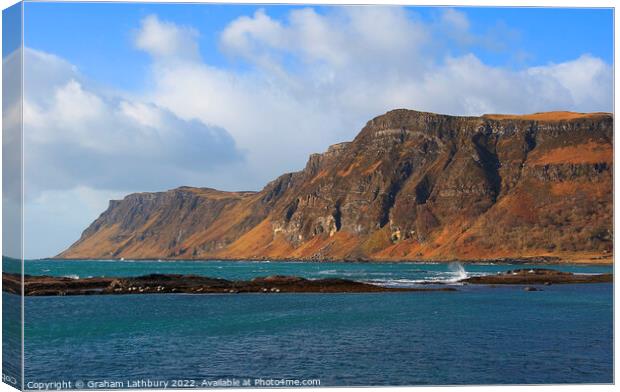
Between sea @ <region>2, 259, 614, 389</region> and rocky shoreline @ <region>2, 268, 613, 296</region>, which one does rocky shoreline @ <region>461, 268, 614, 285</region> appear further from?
sea @ <region>2, 259, 614, 389</region>

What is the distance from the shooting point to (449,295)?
8025 centimetres

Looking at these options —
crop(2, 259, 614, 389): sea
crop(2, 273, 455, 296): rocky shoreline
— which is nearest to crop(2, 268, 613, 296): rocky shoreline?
crop(2, 273, 455, 296): rocky shoreline

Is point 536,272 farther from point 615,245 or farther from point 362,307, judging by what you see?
point 615,245

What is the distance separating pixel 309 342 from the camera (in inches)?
1695

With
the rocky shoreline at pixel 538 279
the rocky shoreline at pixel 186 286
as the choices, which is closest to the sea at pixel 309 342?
the rocky shoreline at pixel 186 286

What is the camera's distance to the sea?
3118cm

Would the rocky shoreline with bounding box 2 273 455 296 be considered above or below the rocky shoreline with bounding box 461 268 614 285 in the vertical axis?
above

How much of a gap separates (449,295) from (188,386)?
5761 cm

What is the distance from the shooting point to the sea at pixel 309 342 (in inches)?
1228

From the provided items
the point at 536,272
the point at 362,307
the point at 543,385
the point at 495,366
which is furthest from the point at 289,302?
the point at 536,272

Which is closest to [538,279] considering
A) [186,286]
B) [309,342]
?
[186,286]

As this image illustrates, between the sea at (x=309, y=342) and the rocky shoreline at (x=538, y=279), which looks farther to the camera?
the rocky shoreline at (x=538, y=279)

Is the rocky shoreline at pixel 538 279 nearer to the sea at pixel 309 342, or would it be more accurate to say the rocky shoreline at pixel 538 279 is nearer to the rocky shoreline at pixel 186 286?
the rocky shoreline at pixel 186 286

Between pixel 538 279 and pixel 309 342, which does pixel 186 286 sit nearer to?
pixel 309 342
